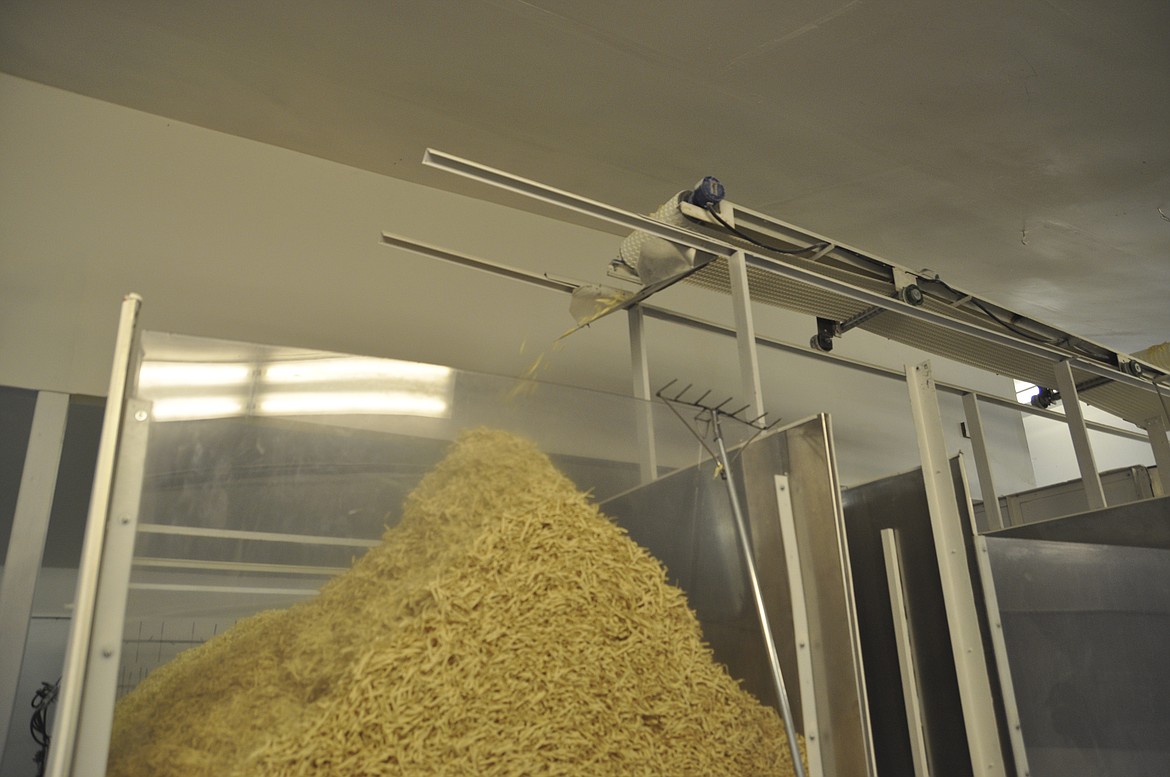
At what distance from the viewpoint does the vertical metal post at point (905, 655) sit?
2.63 metres

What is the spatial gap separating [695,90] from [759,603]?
2.65 m

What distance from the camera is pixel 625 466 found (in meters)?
2.07

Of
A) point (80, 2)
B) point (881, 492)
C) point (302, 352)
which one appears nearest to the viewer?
point (302, 352)

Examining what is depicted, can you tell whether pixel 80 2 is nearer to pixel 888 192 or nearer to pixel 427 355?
pixel 427 355

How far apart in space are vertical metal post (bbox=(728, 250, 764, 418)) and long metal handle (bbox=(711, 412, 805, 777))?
346mm

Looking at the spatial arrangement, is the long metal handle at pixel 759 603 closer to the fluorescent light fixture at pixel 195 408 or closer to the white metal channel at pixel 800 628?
the white metal channel at pixel 800 628

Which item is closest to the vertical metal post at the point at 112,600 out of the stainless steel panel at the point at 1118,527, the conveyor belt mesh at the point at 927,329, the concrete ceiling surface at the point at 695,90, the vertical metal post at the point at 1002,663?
the conveyor belt mesh at the point at 927,329

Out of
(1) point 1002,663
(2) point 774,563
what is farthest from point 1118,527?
(2) point 774,563

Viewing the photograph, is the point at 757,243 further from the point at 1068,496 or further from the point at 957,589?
the point at 1068,496

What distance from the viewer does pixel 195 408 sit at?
5.64 feet

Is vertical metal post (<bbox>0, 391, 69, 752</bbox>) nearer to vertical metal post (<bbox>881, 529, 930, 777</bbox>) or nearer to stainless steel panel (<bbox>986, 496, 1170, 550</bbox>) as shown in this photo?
vertical metal post (<bbox>881, 529, 930, 777</bbox>)

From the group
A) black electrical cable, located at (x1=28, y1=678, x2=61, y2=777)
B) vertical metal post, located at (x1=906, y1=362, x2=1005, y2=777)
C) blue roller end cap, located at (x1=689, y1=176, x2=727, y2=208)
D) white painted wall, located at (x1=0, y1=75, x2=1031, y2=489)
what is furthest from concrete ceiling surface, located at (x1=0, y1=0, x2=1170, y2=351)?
black electrical cable, located at (x1=28, y1=678, x2=61, y2=777)

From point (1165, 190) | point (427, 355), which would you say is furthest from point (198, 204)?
point (1165, 190)

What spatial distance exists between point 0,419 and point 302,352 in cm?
258
